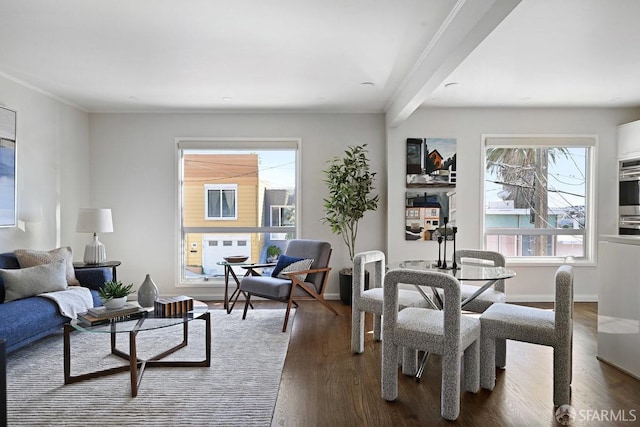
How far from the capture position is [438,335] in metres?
2.51

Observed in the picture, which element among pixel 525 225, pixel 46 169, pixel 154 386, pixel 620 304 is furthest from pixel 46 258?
pixel 525 225

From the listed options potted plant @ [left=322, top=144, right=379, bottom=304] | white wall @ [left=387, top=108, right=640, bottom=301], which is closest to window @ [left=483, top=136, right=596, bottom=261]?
white wall @ [left=387, top=108, right=640, bottom=301]

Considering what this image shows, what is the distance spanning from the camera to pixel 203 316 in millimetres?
3172

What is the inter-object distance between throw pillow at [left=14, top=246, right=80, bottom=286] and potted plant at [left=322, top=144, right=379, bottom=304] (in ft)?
9.06

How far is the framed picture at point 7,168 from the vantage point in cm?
409

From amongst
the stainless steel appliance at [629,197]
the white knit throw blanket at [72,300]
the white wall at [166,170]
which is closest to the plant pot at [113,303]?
the white knit throw blanket at [72,300]

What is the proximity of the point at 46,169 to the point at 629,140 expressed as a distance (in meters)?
6.69

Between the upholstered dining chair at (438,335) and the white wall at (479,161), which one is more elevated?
the white wall at (479,161)

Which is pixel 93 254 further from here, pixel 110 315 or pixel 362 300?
pixel 362 300

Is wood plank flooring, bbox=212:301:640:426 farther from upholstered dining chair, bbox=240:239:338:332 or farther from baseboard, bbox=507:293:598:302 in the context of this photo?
baseboard, bbox=507:293:598:302

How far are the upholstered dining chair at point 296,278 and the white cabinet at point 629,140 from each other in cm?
375

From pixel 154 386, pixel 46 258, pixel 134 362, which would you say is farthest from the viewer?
pixel 46 258

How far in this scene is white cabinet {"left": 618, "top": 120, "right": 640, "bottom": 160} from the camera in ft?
16.5

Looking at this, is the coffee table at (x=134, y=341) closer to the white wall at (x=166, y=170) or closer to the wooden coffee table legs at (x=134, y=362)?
the wooden coffee table legs at (x=134, y=362)
